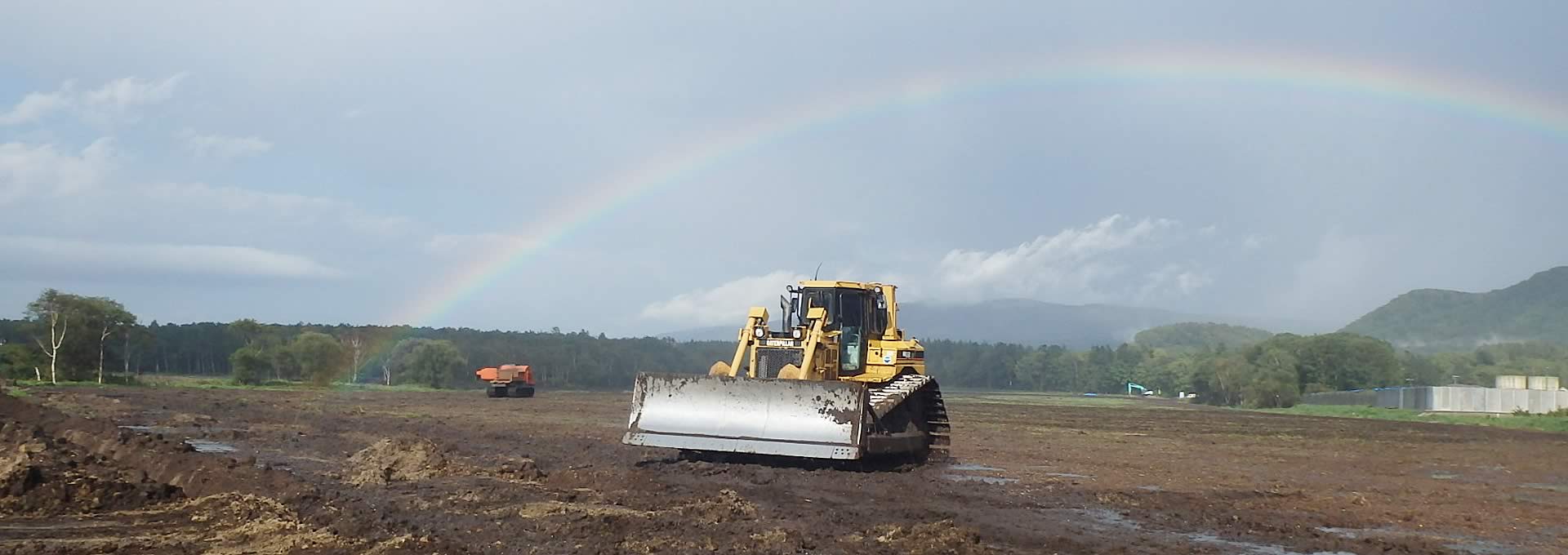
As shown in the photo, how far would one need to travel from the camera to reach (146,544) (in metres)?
9.97

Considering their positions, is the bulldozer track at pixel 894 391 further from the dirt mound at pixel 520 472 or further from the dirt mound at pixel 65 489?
the dirt mound at pixel 65 489

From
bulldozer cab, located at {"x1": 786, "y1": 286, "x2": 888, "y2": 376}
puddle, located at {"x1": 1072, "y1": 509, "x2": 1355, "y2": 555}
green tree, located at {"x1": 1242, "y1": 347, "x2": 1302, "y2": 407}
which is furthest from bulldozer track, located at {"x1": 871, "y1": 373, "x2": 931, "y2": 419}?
green tree, located at {"x1": 1242, "y1": 347, "x2": 1302, "y2": 407}

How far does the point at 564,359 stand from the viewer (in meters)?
120

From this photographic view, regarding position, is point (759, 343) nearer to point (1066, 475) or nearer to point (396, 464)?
point (1066, 475)

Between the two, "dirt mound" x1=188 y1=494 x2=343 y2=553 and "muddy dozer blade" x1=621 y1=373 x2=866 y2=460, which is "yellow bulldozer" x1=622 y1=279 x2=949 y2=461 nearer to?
"muddy dozer blade" x1=621 y1=373 x2=866 y2=460

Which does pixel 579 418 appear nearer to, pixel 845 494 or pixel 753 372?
pixel 753 372

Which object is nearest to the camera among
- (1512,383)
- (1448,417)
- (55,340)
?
(1448,417)

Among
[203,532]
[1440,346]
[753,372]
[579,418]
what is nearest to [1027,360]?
[1440,346]

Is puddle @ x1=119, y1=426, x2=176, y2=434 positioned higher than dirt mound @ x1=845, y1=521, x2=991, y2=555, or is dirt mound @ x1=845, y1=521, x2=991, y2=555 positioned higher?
dirt mound @ x1=845, y1=521, x2=991, y2=555

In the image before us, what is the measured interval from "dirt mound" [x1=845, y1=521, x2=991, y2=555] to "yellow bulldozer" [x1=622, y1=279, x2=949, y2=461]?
5.34 m

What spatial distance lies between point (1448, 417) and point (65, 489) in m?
55.1

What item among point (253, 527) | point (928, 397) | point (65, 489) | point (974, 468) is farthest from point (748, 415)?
point (65, 489)

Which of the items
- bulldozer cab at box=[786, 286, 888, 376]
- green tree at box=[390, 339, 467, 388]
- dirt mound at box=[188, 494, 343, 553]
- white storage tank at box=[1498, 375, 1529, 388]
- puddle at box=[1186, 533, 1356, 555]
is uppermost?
bulldozer cab at box=[786, 286, 888, 376]

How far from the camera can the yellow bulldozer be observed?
55.9 ft
